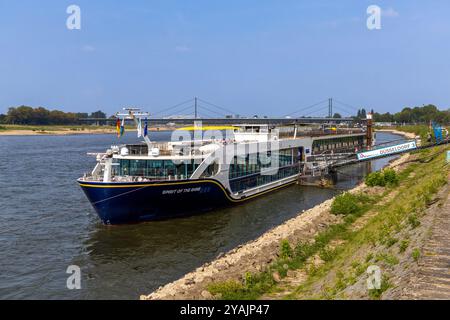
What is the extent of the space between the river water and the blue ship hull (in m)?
0.70

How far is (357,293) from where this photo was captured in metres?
10.3

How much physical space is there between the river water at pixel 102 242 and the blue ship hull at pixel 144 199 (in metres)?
0.70

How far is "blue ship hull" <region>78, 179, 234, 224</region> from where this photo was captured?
25.3m

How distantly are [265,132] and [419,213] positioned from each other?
26238mm

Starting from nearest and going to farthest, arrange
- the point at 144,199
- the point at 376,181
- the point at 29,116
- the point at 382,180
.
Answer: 1. the point at 144,199
2. the point at 376,181
3. the point at 382,180
4. the point at 29,116

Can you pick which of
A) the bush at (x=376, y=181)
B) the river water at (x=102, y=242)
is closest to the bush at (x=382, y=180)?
the bush at (x=376, y=181)

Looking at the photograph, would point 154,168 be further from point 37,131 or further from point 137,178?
point 37,131

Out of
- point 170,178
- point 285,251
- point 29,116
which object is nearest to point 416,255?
point 285,251

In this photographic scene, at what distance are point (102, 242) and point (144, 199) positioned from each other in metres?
3.87

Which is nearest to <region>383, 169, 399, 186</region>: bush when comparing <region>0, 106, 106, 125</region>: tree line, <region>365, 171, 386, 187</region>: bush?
<region>365, 171, 386, 187</region>: bush

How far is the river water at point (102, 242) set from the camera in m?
18.2

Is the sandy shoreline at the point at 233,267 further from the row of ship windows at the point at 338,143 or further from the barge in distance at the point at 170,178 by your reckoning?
the row of ship windows at the point at 338,143

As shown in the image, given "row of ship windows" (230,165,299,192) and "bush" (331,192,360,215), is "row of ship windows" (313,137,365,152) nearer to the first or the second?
"row of ship windows" (230,165,299,192)

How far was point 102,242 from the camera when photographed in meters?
23.7
